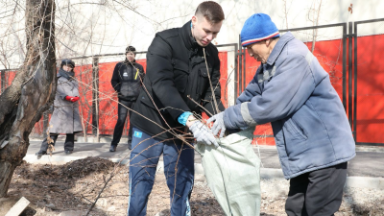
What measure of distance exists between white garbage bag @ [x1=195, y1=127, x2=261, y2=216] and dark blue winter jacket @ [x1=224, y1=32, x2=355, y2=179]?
189 mm

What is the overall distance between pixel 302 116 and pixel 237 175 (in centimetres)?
53

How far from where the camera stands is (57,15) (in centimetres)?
373

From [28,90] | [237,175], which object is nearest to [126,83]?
[28,90]

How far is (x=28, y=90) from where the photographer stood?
12.5 feet

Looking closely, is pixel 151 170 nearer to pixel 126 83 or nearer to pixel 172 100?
pixel 172 100

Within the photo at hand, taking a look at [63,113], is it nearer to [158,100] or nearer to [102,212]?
[102,212]

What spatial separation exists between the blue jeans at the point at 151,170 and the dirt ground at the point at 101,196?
52 centimetres

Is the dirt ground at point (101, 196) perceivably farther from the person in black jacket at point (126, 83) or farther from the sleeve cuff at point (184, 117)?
the person in black jacket at point (126, 83)

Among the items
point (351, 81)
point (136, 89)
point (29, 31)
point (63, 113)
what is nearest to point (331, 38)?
point (351, 81)

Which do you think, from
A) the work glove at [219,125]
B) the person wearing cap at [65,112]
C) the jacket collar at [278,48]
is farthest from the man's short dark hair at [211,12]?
the person wearing cap at [65,112]

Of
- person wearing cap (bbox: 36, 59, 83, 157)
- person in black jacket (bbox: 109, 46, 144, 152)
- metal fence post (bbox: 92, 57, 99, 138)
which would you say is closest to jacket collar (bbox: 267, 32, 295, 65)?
person in black jacket (bbox: 109, 46, 144, 152)

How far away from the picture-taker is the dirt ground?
4004 mm

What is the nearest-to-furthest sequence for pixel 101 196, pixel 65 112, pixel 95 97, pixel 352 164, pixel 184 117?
pixel 184 117, pixel 101 196, pixel 352 164, pixel 65 112, pixel 95 97

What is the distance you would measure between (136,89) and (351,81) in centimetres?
435
